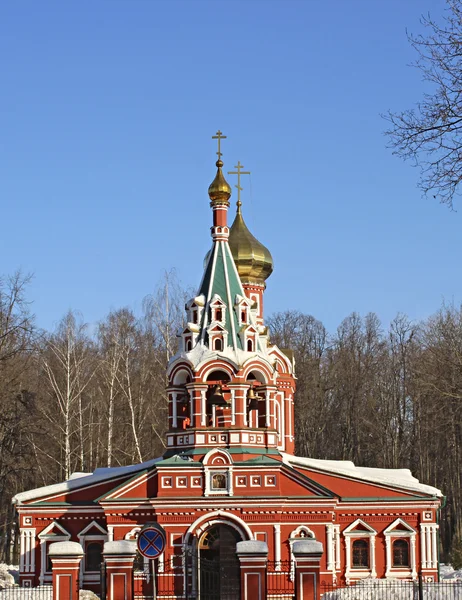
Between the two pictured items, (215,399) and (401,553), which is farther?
(401,553)

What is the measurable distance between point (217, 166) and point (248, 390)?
559 cm

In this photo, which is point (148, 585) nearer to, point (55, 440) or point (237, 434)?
point (237, 434)

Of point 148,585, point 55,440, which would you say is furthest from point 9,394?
point 148,585

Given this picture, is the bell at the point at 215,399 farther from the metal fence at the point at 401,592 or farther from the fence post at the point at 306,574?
the fence post at the point at 306,574

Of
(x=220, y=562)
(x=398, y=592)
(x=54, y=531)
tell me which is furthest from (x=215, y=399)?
(x=398, y=592)

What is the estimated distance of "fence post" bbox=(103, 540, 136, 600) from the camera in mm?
15492

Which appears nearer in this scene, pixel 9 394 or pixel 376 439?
pixel 9 394

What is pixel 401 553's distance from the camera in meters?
23.7

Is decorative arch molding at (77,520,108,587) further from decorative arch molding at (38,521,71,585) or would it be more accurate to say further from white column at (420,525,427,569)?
white column at (420,525,427,569)

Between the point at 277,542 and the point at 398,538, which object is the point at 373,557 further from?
the point at 277,542

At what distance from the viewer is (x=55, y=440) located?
118 feet

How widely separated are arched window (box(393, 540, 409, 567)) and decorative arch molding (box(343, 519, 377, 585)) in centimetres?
53

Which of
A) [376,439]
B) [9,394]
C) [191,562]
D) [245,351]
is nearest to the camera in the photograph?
[191,562]

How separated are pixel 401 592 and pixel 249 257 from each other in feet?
42.5
